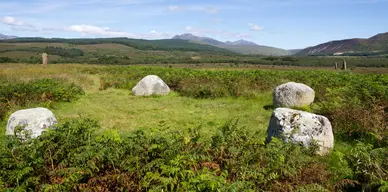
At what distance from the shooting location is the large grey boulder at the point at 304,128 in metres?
8.09

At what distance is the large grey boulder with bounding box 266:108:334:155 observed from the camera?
319 inches

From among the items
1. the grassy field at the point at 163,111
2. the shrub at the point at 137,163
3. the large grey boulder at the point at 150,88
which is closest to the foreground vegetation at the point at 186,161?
the shrub at the point at 137,163

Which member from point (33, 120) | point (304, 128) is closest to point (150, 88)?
point (33, 120)

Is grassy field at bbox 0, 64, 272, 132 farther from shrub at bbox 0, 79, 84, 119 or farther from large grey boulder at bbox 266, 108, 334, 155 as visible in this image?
large grey boulder at bbox 266, 108, 334, 155

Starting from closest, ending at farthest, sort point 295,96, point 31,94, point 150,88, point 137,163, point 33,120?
point 137,163 < point 33,120 < point 295,96 < point 31,94 < point 150,88

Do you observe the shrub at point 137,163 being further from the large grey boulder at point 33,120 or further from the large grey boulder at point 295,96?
the large grey boulder at point 295,96

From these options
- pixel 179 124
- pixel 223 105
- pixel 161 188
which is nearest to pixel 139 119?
pixel 179 124

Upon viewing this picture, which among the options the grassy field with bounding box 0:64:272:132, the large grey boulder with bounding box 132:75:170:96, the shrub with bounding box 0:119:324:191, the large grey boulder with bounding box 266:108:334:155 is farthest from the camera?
the large grey boulder with bounding box 132:75:170:96

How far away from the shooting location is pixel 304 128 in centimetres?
824

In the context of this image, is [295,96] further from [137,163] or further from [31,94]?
[31,94]

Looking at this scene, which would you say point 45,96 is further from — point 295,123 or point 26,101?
point 295,123

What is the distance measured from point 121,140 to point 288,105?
9.88 m

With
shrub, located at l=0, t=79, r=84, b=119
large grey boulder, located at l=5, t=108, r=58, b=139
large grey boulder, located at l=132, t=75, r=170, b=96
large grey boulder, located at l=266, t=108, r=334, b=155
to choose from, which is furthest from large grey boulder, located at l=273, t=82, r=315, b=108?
shrub, located at l=0, t=79, r=84, b=119

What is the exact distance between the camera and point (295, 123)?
8.32 m
